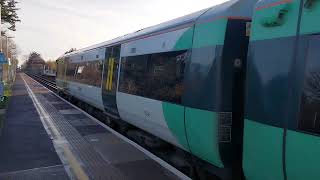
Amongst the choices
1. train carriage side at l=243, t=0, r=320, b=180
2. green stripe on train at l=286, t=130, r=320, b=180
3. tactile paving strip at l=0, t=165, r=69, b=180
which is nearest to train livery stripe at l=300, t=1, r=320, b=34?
train carriage side at l=243, t=0, r=320, b=180

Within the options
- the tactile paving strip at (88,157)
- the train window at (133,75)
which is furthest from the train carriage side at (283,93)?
the train window at (133,75)

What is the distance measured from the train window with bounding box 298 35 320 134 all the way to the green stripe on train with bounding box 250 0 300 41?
355 millimetres

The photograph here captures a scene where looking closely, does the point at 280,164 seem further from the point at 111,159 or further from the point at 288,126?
the point at 111,159

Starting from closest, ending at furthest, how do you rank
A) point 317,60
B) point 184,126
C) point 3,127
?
point 317,60 < point 184,126 < point 3,127

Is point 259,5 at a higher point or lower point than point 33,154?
higher

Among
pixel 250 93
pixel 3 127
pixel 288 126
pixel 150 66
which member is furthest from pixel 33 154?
pixel 288 126

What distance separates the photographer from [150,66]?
32.0ft

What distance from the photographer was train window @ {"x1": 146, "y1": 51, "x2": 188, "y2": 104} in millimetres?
7875

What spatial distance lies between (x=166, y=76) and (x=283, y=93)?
13.0 feet

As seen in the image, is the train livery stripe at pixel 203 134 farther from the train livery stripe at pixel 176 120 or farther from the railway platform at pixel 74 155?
the railway platform at pixel 74 155

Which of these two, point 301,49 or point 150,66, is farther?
point 150,66

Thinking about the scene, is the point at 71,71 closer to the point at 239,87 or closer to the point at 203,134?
the point at 203,134

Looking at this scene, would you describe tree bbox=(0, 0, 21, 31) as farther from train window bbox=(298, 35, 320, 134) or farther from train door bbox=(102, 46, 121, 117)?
train window bbox=(298, 35, 320, 134)

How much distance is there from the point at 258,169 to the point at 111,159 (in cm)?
413
